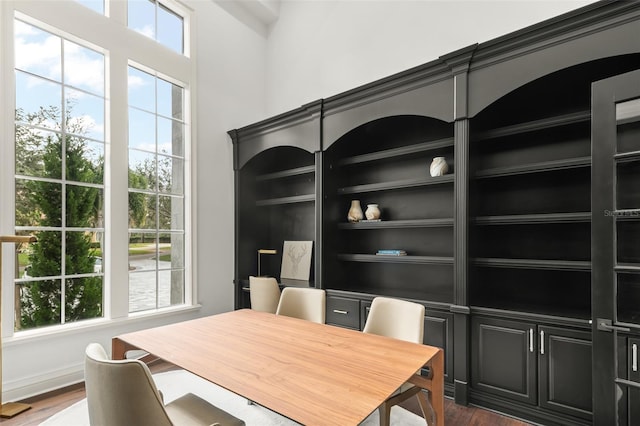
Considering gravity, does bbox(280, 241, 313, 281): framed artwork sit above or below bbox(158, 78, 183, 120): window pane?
below

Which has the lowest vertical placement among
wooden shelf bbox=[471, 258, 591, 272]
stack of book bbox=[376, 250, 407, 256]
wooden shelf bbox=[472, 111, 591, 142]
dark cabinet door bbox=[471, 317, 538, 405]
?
dark cabinet door bbox=[471, 317, 538, 405]

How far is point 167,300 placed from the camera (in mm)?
3791

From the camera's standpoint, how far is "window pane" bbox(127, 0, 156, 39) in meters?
3.49

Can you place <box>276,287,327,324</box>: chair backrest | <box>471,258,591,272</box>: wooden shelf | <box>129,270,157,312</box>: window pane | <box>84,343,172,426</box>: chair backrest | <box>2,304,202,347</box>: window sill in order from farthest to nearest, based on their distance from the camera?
<box>129,270,157,312</box>: window pane
<box>2,304,202,347</box>: window sill
<box>276,287,327,324</box>: chair backrest
<box>471,258,591,272</box>: wooden shelf
<box>84,343,172,426</box>: chair backrest

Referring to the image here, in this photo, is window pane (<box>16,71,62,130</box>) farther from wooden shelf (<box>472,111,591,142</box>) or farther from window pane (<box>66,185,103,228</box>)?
wooden shelf (<box>472,111,591,142</box>)

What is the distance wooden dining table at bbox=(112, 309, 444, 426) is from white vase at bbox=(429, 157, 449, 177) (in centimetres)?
178

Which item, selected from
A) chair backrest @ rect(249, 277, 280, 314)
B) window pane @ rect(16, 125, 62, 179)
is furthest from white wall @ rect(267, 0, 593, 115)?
window pane @ rect(16, 125, 62, 179)

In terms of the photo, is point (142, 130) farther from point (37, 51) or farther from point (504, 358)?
point (504, 358)

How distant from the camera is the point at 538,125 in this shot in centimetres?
252

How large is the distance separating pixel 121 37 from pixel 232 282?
3.03m

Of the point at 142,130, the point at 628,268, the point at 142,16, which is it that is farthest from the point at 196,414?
the point at 142,16

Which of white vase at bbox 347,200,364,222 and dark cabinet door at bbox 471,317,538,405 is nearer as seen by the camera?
dark cabinet door at bbox 471,317,538,405

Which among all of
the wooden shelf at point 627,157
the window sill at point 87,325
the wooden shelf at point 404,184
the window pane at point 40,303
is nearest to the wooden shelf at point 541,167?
the wooden shelf at point 404,184

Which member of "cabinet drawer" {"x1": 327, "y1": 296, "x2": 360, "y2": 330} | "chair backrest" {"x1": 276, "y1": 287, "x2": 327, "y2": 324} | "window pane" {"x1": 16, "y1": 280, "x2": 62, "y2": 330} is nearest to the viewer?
"chair backrest" {"x1": 276, "y1": 287, "x2": 327, "y2": 324}
